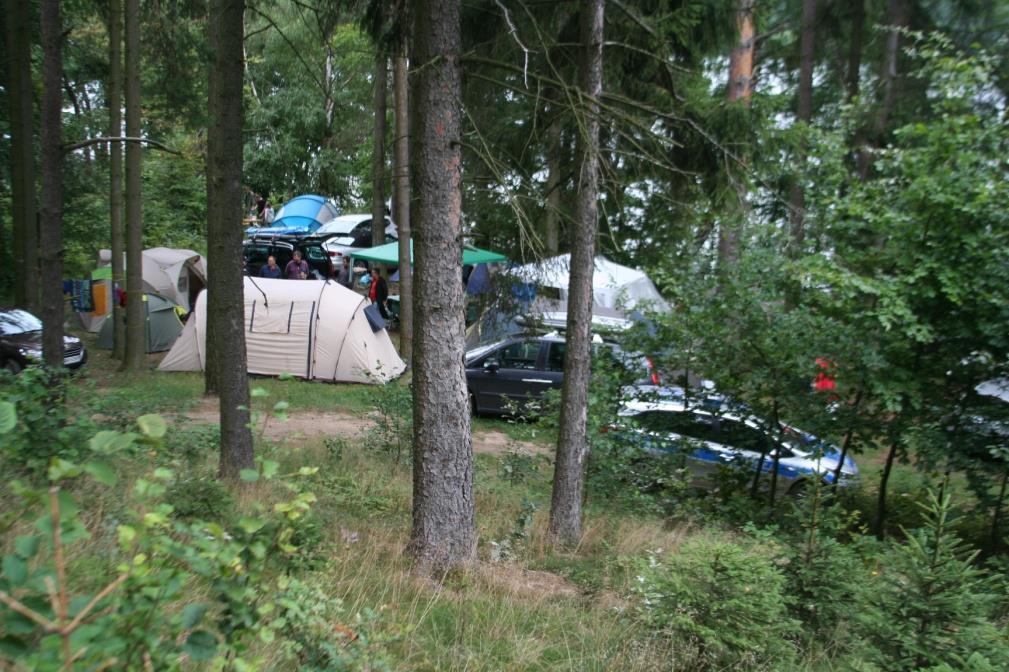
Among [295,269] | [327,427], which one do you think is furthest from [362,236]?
[327,427]

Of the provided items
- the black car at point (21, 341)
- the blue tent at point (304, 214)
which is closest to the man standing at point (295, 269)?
the black car at point (21, 341)

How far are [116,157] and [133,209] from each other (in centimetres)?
104

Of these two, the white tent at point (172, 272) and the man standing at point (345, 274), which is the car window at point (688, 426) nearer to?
the white tent at point (172, 272)

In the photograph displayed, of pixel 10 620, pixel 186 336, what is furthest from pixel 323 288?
pixel 10 620

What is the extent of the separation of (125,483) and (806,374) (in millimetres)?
6887

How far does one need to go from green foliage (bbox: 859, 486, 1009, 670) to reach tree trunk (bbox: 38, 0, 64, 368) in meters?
7.57

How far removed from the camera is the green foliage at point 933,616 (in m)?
4.01

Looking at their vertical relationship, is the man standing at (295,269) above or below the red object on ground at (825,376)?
above

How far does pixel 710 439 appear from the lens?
9789mm

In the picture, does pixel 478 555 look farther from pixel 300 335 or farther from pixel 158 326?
pixel 158 326

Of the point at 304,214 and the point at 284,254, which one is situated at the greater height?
the point at 304,214

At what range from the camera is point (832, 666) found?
4.70 metres

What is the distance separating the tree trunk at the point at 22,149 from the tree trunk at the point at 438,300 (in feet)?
23.0

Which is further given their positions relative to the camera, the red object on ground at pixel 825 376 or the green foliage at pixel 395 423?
the green foliage at pixel 395 423
